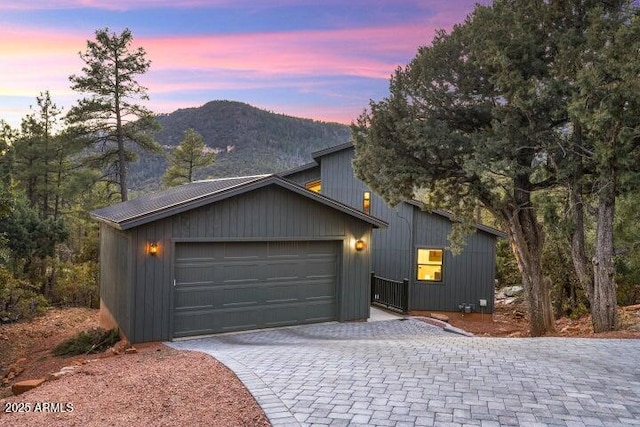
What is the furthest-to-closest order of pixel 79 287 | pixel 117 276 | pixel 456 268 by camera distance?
1. pixel 79 287
2. pixel 456 268
3. pixel 117 276

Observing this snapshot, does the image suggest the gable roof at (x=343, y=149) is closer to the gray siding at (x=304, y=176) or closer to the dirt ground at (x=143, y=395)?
the gray siding at (x=304, y=176)

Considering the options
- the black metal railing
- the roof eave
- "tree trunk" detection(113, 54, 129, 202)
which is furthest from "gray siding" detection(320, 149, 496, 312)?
"tree trunk" detection(113, 54, 129, 202)

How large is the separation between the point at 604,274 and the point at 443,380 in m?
6.72

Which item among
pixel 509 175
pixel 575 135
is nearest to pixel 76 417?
pixel 509 175

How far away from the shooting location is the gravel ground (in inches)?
198

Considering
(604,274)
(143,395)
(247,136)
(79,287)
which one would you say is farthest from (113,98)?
(247,136)

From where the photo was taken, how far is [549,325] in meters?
12.9

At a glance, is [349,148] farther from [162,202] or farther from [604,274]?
[604,274]

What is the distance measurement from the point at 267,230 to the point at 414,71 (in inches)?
248

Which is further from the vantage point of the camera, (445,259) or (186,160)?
(186,160)

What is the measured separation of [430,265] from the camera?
16.8 metres

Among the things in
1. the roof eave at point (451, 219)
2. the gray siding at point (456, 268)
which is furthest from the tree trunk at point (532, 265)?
the gray siding at point (456, 268)

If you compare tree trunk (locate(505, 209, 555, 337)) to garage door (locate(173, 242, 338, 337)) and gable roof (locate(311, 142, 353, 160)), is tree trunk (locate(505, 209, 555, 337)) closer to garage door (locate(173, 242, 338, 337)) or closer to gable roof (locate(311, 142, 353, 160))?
garage door (locate(173, 242, 338, 337))

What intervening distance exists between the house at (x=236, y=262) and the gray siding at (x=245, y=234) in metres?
0.02
